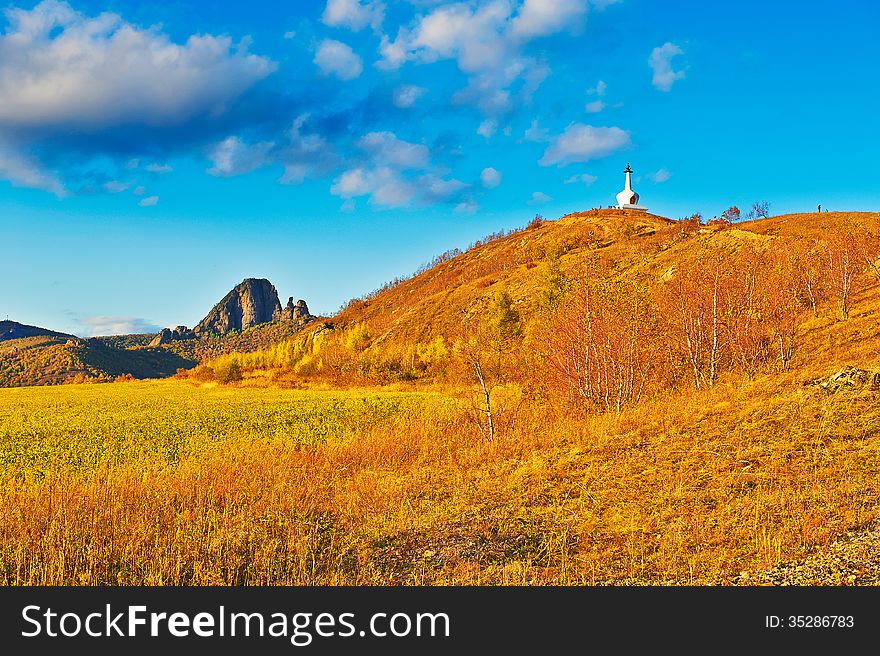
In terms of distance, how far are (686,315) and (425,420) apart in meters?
12.5

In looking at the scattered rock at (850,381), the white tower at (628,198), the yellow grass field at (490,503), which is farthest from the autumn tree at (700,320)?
the white tower at (628,198)

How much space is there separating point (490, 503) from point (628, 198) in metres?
133

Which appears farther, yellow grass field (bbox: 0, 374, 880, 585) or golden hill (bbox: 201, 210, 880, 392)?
golden hill (bbox: 201, 210, 880, 392)

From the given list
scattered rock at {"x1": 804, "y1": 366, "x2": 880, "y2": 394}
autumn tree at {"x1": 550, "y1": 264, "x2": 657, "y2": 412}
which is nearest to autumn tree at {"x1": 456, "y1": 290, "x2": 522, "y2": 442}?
autumn tree at {"x1": 550, "y1": 264, "x2": 657, "y2": 412}

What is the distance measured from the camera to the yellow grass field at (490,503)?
8609 mm

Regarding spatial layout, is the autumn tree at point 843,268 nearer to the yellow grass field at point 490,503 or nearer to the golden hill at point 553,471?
the golden hill at point 553,471

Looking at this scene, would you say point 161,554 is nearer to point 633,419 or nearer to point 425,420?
point 633,419

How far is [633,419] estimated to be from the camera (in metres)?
17.6

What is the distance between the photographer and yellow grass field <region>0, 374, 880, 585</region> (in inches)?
339

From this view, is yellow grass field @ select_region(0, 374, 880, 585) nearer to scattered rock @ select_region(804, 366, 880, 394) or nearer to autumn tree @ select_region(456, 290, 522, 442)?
scattered rock @ select_region(804, 366, 880, 394)

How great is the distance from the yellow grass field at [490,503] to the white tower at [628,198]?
121460mm

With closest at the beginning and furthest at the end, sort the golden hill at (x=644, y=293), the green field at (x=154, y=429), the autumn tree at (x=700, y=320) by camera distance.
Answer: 1. the green field at (x=154, y=429)
2. the autumn tree at (x=700, y=320)
3. the golden hill at (x=644, y=293)

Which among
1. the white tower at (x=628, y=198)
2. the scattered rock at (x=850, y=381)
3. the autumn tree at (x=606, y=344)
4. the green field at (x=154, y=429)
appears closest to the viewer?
the scattered rock at (x=850, y=381)

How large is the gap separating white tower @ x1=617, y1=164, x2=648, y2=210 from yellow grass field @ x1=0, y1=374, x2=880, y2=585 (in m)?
121
